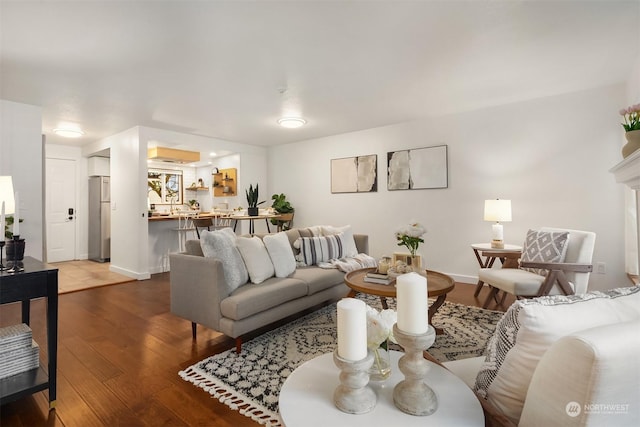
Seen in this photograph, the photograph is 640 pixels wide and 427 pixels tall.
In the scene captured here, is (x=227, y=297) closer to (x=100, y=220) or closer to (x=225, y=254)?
(x=225, y=254)

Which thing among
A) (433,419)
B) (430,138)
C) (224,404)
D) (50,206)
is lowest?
(224,404)

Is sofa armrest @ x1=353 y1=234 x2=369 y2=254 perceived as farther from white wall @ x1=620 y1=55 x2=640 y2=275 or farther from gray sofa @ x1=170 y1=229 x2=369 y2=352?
white wall @ x1=620 y1=55 x2=640 y2=275

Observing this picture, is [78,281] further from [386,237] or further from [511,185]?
[511,185]

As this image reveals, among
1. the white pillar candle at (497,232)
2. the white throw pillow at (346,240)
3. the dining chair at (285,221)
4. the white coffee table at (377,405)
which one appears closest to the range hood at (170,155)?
the dining chair at (285,221)

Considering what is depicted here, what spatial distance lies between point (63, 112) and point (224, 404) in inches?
175

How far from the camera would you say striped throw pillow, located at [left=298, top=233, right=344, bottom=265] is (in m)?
3.40

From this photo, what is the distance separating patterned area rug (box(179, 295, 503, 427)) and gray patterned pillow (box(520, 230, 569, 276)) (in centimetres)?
66

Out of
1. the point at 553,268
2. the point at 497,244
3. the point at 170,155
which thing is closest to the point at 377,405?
the point at 553,268

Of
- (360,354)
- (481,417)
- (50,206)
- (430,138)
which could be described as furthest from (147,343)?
(50,206)

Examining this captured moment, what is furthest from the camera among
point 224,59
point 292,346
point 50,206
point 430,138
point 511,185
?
point 50,206

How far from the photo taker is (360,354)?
0.80 meters

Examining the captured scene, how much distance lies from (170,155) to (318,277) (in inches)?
189

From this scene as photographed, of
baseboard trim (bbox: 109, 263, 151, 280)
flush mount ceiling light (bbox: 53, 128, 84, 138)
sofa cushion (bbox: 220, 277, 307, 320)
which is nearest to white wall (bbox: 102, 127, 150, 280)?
baseboard trim (bbox: 109, 263, 151, 280)

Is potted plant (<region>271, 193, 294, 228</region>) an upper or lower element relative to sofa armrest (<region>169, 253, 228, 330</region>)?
upper
